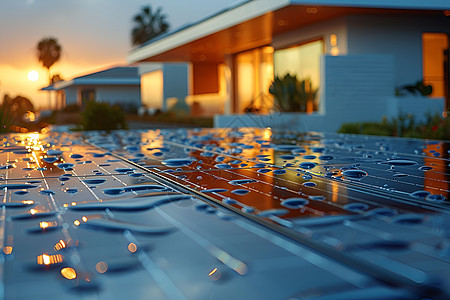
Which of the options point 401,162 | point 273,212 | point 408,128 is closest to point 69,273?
point 273,212

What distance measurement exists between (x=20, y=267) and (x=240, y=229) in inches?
35.9

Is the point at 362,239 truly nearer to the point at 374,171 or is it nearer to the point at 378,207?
the point at 378,207

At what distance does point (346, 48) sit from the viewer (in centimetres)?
1392

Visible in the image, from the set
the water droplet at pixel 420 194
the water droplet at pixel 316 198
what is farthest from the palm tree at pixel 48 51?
the water droplet at pixel 420 194

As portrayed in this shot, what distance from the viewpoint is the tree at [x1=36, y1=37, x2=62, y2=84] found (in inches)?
2058

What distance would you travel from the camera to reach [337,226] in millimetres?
2336

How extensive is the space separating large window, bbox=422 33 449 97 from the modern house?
0.03 metres

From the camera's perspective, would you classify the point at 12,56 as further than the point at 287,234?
Yes

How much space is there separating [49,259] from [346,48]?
12.9 m

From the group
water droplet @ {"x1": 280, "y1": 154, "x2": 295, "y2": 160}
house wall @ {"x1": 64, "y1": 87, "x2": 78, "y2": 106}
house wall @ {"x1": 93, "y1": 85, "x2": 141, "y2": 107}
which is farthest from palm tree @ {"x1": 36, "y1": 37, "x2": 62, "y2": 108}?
water droplet @ {"x1": 280, "y1": 154, "x2": 295, "y2": 160}

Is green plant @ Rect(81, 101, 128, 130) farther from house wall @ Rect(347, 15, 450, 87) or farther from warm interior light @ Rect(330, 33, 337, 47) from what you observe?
house wall @ Rect(347, 15, 450, 87)

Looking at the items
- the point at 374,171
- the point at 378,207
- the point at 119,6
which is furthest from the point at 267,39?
the point at 119,6

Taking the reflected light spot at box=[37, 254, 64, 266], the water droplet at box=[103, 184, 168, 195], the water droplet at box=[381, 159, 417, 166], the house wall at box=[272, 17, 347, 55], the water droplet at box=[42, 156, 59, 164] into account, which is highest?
the house wall at box=[272, 17, 347, 55]

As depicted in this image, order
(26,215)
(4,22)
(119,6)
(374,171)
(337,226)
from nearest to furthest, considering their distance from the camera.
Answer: (337,226), (26,215), (374,171), (4,22), (119,6)
